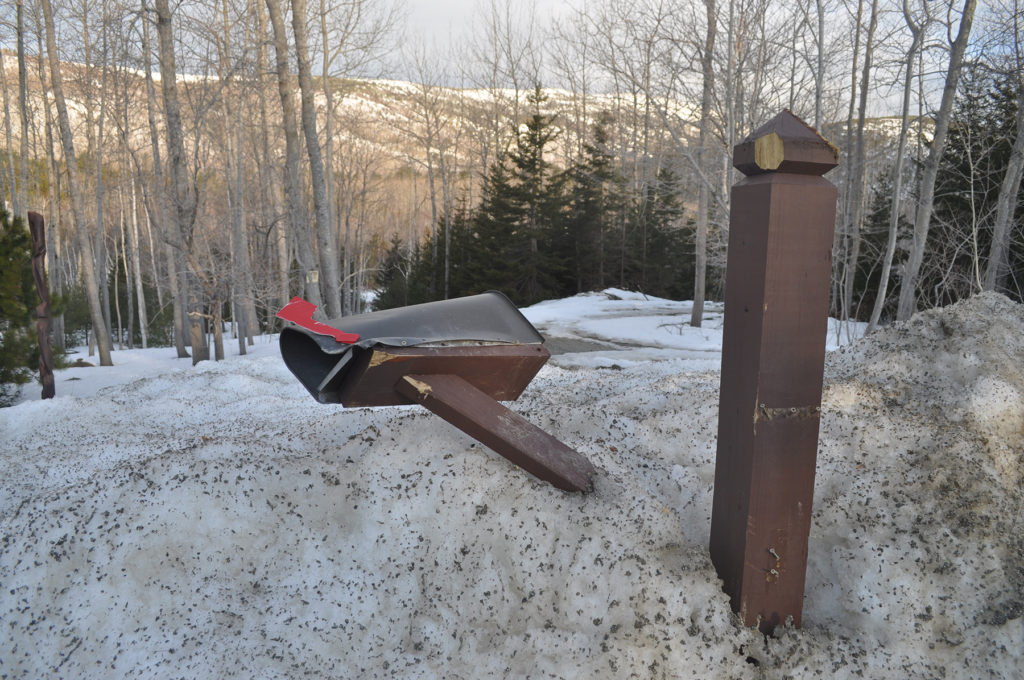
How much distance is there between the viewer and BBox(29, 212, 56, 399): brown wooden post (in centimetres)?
690

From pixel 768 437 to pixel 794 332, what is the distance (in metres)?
0.30

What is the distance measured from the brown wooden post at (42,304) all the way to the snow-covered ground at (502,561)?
5.12 metres

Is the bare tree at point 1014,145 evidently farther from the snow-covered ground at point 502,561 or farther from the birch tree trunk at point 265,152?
the birch tree trunk at point 265,152

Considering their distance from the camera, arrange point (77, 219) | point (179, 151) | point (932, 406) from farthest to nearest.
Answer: point (77, 219) → point (179, 151) → point (932, 406)

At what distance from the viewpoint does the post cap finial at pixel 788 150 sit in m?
1.69

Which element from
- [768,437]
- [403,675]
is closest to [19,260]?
[403,675]

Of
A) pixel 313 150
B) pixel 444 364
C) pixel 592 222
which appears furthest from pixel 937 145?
pixel 592 222

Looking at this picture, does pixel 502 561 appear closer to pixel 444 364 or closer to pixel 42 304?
pixel 444 364

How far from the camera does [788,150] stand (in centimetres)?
168

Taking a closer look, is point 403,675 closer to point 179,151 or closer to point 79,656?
point 79,656

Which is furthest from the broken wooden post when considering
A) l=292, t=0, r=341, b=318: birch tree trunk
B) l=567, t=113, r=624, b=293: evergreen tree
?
l=567, t=113, r=624, b=293: evergreen tree

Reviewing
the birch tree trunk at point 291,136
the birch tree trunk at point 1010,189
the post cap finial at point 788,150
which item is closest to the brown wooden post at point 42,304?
the birch tree trunk at point 291,136

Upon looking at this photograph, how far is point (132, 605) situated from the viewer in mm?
1980

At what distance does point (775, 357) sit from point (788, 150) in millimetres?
556
